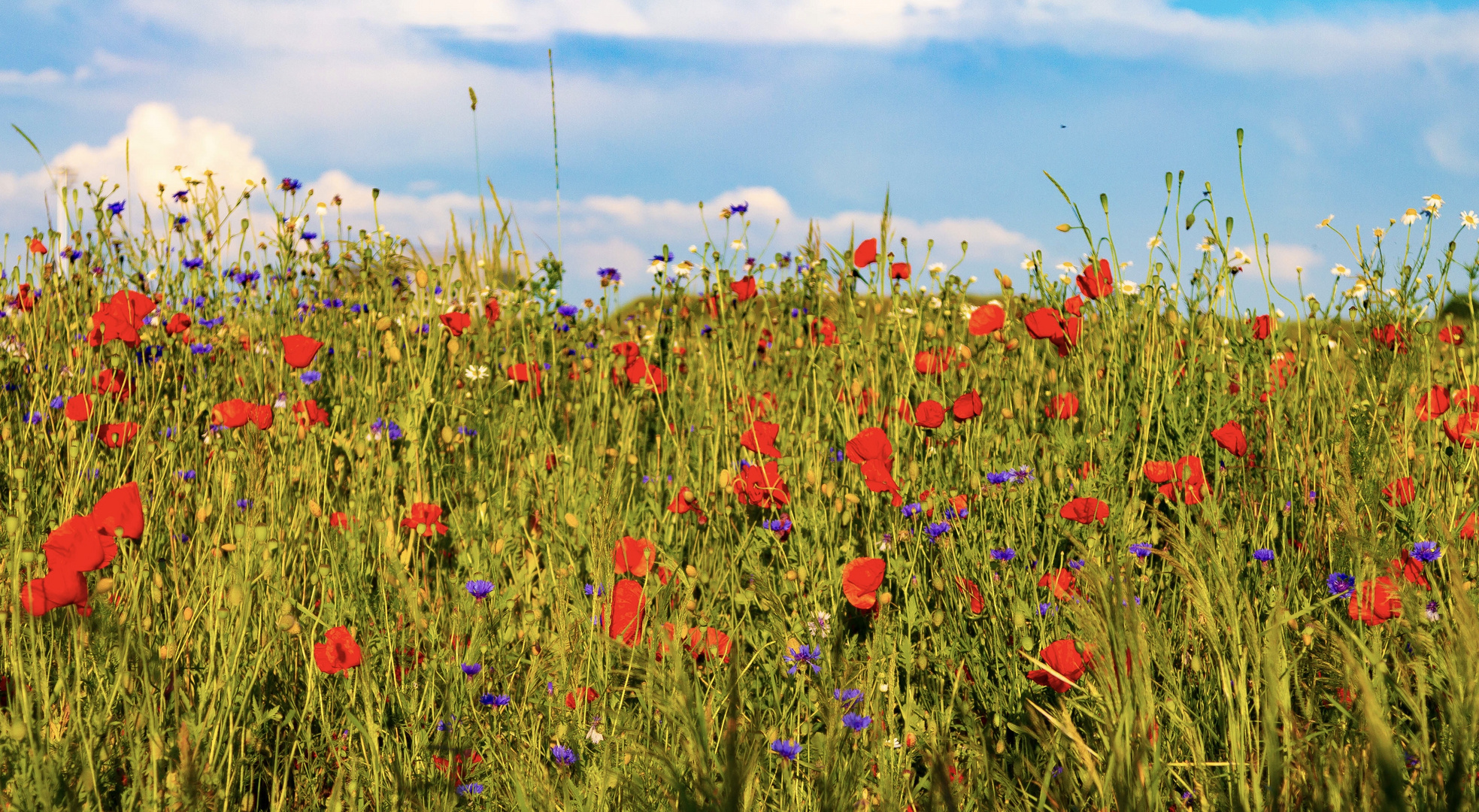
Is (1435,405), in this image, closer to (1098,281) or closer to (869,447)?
(1098,281)

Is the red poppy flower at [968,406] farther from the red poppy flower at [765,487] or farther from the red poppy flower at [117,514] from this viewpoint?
the red poppy flower at [117,514]

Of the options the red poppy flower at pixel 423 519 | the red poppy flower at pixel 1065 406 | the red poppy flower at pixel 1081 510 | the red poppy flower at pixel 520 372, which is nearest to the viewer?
the red poppy flower at pixel 1081 510

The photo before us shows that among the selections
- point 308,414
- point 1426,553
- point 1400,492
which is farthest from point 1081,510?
point 308,414

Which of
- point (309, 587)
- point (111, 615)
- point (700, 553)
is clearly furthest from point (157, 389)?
point (700, 553)

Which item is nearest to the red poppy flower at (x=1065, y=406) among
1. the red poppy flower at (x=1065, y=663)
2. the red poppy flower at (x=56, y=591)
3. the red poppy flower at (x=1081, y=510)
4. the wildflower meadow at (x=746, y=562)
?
the wildflower meadow at (x=746, y=562)

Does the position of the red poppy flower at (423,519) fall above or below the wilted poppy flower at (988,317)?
below

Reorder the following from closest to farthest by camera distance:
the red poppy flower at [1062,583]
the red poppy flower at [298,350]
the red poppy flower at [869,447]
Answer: the red poppy flower at [1062,583] → the red poppy flower at [869,447] → the red poppy flower at [298,350]

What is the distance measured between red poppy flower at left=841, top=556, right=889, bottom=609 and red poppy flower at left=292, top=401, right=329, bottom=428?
5.27 ft

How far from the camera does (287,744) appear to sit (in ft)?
5.91

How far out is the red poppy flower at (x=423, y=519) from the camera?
2.16 meters

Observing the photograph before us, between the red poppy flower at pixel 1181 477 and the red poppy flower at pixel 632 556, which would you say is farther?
the red poppy flower at pixel 1181 477

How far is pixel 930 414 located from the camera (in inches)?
89.5

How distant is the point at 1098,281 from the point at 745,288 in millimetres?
1359

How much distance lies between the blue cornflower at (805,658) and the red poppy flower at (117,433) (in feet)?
6.06
